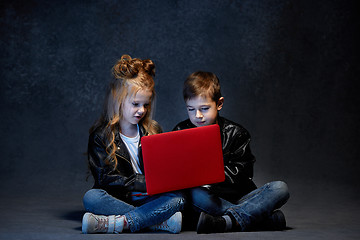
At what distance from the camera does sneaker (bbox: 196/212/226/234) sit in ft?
6.72

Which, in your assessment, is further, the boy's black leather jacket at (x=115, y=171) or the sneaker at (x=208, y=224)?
the boy's black leather jacket at (x=115, y=171)

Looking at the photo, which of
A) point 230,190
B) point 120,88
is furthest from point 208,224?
point 120,88

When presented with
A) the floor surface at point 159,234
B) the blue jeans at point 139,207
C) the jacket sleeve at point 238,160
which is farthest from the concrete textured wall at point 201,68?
the blue jeans at point 139,207

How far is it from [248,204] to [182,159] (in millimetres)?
374

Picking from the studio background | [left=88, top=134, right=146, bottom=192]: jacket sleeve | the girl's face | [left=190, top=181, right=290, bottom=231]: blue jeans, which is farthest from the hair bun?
the studio background

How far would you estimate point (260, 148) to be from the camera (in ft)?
11.7

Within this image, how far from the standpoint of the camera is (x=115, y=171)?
7.55ft

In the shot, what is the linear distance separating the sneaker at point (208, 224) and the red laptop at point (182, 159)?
0.14 meters

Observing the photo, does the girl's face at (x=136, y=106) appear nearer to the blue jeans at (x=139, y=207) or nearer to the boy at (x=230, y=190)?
the boy at (x=230, y=190)

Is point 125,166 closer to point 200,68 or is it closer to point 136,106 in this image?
point 136,106

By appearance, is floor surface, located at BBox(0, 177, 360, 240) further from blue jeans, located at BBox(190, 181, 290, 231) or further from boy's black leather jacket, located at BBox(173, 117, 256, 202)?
boy's black leather jacket, located at BBox(173, 117, 256, 202)

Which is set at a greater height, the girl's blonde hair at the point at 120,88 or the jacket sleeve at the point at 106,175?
the girl's blonde hair at the point at 120,88

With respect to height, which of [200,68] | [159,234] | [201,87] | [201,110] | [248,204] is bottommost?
[159,234]

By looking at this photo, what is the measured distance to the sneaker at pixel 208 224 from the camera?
6.72 ft
